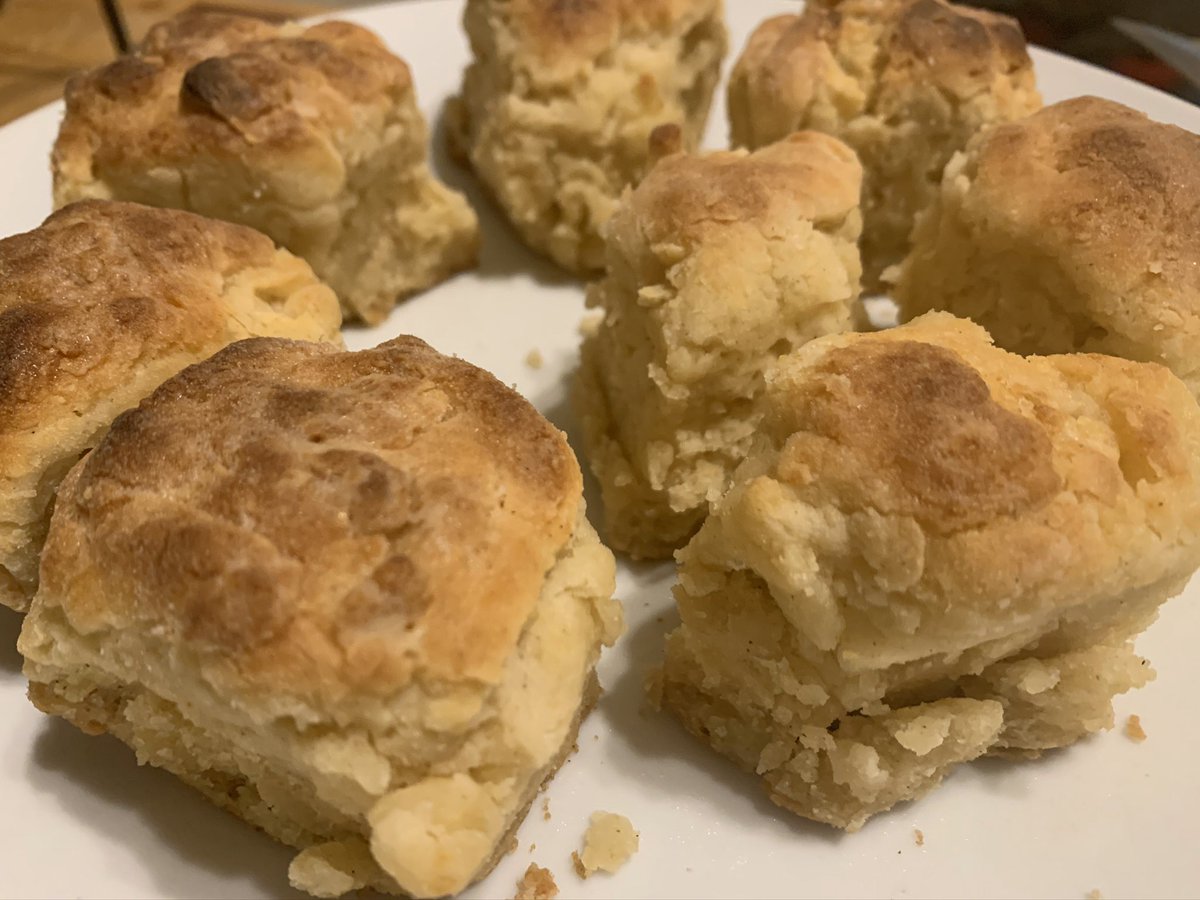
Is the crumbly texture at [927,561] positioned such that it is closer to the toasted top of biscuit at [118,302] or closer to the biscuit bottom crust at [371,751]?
the biscuit bottom crust at [371,751]

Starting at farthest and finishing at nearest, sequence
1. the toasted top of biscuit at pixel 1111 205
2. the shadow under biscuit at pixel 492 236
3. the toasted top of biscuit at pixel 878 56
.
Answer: the shadow under biscuit at pixel 492 236 → the toasted top of biscuit at pixel 878 56 → the toasted top of biscuit at pixel 1111 205

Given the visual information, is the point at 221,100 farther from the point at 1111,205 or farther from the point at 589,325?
the point at 1111,205

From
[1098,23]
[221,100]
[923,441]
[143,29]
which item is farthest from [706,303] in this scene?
[143,29]

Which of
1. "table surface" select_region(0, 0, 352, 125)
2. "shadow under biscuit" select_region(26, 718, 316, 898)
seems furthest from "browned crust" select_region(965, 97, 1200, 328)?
"table surface" select_region(0, 0, 352, 125)

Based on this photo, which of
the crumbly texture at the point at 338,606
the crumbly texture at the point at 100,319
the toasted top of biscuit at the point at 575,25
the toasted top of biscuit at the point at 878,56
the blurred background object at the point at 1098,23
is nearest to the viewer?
the crumbly texture at the point at 338,606

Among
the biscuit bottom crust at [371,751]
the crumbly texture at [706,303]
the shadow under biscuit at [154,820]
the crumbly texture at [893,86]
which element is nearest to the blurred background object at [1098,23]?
the crumbly texture at [893,86]

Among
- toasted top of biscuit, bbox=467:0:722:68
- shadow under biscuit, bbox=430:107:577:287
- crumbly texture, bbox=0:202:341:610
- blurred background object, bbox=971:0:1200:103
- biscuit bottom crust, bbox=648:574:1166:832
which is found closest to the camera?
biscuit bottom crust, bbox=648:574:1166:832

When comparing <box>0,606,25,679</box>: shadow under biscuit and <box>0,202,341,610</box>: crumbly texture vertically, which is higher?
<box>0,202,341,610</box>: crumbly texture

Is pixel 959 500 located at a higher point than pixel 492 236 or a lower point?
higher

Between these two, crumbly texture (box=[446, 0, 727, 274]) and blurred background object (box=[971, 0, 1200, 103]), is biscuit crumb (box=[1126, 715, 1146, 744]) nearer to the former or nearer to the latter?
crumbly texture (box=[446, 0, 727, 274])
